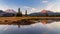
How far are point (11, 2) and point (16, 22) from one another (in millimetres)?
339

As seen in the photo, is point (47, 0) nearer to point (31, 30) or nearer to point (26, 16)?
point (26, 16)

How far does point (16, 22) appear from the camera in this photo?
198 centimetres

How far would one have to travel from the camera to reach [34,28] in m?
1.96

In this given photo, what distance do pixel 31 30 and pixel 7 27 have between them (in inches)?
15.5

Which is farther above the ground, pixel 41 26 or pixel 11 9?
pixel 11 9


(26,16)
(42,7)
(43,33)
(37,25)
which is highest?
(42,7)

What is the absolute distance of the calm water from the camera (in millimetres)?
1927

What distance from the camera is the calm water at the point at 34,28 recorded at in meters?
1.93

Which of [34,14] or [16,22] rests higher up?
[34,14]

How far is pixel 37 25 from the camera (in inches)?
77.3

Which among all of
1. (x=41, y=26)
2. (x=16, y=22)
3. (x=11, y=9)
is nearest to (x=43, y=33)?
(x=41, y=26)

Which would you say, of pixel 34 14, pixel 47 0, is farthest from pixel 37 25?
pixel 47 0

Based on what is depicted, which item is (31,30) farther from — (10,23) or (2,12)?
(2,12)

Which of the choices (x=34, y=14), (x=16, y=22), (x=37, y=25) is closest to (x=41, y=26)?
(x=37, y=25)
